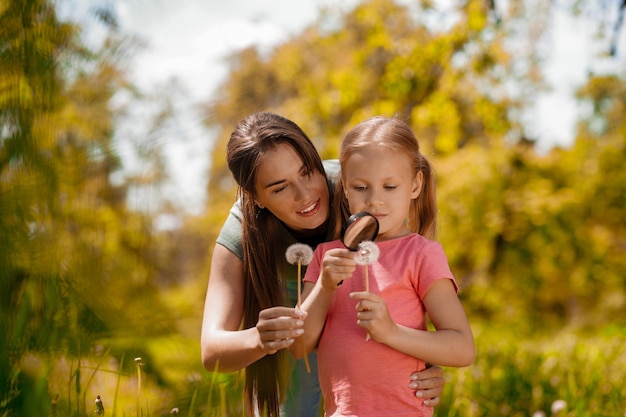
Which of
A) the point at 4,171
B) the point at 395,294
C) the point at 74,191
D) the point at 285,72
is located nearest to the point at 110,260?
the point at 74,191

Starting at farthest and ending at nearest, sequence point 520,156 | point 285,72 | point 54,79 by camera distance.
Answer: point 520,156 → point 285,72 → point 54,79

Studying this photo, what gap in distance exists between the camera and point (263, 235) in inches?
99.8

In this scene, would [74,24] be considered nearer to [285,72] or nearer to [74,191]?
[74,191]

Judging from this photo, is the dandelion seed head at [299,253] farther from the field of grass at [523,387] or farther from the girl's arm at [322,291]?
the field of grass at [523,387]

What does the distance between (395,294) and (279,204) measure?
Answer: 0.59 meters

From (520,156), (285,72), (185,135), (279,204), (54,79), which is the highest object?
(520,156)

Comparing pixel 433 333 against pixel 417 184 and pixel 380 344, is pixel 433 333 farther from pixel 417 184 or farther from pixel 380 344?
pixel 417 184

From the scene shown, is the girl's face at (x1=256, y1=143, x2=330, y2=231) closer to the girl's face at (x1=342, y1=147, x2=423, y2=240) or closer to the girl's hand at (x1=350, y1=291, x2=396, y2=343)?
the girl's face at (x1=342, y1=147, x2=423, y2=240)

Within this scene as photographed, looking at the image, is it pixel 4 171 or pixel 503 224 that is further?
pixel 503 224

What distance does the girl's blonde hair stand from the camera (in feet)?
6.50

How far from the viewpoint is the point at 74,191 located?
791 mm

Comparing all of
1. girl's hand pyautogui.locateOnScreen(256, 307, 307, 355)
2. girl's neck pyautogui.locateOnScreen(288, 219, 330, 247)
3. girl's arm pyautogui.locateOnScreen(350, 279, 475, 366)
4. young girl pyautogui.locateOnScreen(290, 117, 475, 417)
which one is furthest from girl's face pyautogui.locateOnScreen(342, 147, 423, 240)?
girl's neck pyautogui.locateOnScreen(288, 219, 330, 247)

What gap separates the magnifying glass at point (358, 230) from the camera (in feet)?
5.66

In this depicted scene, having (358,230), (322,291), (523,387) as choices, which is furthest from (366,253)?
(523,387)
